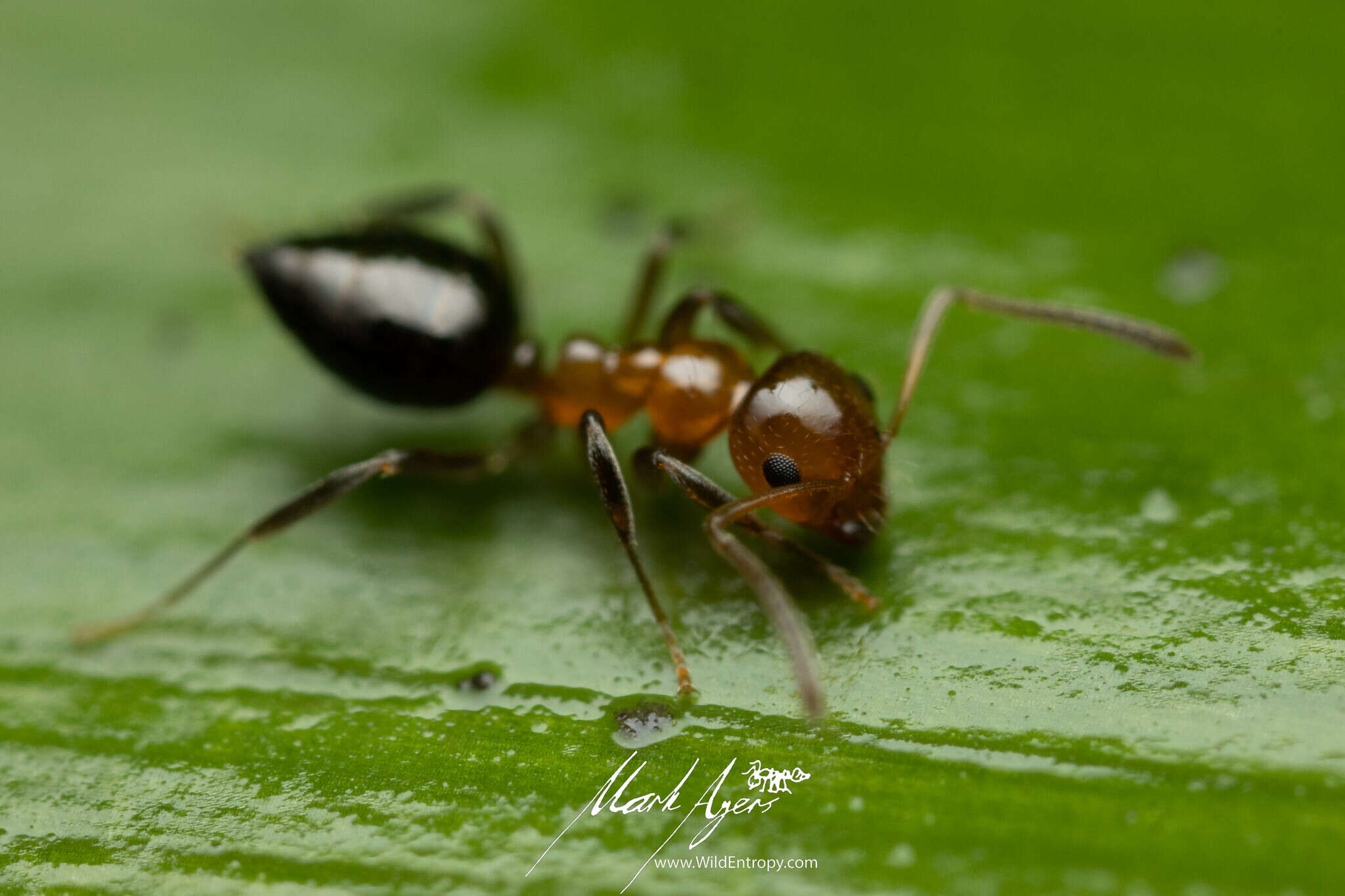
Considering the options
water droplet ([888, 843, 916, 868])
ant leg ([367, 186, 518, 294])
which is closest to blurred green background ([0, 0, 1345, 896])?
water droplet ([888, 843, 916, 868])

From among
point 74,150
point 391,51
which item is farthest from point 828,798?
point 74,150

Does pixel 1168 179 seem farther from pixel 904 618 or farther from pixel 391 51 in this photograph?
pixel 391 51

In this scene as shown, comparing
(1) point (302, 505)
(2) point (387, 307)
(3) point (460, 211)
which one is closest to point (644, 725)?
(1) point (302, 505)

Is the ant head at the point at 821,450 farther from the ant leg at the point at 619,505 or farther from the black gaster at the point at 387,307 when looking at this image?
the black gaster at the point at 387,307

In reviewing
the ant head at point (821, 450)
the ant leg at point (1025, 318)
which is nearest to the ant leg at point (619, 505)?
the ant head at point (821, 450)
